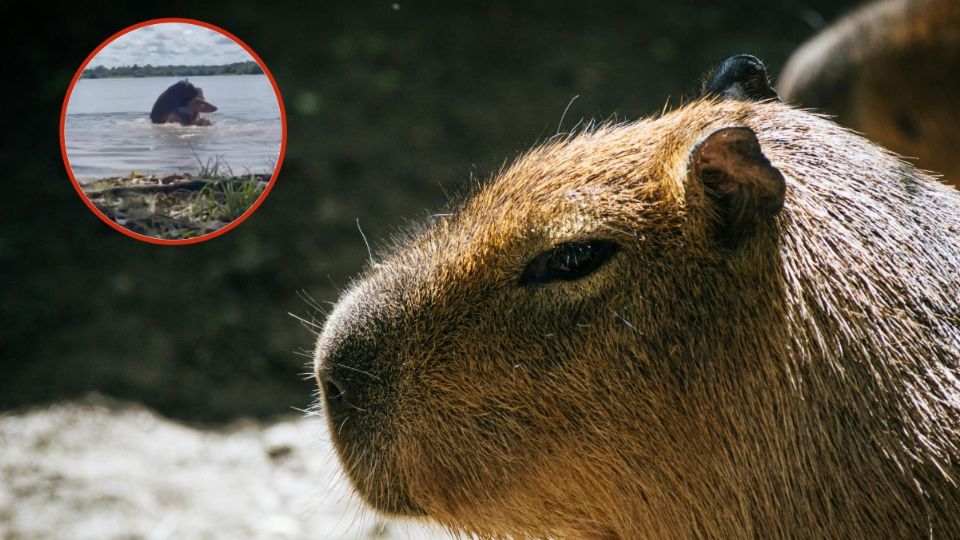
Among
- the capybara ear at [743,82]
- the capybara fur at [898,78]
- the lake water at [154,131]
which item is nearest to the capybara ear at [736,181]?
the capybara ear at [743,82]

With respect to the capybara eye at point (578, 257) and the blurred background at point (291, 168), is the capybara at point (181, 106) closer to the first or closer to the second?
the blurred background at point (291, 168)

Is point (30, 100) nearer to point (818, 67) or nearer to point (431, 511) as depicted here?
point (431, 511)

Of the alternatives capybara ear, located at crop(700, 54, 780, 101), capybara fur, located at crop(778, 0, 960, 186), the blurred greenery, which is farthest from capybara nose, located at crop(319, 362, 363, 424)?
capybara fur, located at crop(778, 0, 960, 186)

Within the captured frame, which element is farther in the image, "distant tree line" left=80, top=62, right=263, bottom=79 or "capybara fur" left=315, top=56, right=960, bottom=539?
"distant tree line" left=80, top=62, right=263, bottom=79

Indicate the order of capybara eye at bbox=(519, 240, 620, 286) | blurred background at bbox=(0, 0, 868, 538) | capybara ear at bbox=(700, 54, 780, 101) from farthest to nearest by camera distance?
blurred background at bbox=(0, 0, 868, 538)
capybara ear at bbox=(700, 54, 780, 101)
capybara eye at bbox=(519, 240, 620, 286)

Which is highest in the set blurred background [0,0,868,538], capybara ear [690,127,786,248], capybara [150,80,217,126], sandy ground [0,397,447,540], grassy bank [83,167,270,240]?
capybara ear [690,127,786,248]

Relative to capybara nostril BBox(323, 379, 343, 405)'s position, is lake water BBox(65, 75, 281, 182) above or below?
above

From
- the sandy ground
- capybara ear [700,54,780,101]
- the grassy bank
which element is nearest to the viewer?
the grassy bank

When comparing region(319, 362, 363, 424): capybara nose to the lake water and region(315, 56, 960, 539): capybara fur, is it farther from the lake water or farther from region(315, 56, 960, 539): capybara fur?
the lake water
